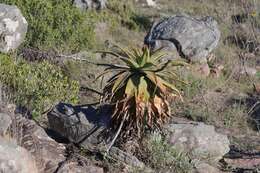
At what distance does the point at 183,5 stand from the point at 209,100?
833cm

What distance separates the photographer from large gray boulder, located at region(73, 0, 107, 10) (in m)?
13.6

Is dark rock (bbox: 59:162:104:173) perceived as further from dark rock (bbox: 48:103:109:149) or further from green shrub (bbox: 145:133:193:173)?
green shrub (bbox: 145:133:193:173)

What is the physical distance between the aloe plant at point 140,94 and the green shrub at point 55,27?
4254 mm

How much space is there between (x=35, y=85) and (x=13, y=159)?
2633 mm

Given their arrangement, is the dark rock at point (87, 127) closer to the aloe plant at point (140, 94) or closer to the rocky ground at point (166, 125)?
the rocky ground at point (166, 125)

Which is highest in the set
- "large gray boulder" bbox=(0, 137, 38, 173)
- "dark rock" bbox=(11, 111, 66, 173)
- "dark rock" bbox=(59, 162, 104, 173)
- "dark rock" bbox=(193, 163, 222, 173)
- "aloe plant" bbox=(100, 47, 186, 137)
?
"aloe plant" bbox=(100, 47, 186, 137)

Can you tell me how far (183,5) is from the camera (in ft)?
57.5

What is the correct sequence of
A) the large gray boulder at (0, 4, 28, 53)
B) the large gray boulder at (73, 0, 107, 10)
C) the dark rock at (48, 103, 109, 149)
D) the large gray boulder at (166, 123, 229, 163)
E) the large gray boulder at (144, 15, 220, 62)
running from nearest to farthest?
the dark rock at (48, 103, 109, 149), the large gray boulder at (166, 123, 229, 163), the large gray boulder at (0, 4, 28, 53), the large gray boulder at (144, 15, 220, 62), the large gray boulder at (73, 0, 107, 10)

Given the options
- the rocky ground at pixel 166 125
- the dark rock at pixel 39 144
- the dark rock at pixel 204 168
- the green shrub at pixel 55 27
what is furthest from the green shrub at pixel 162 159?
the green shrub at pixel 55 27

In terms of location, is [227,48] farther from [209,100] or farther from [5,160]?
[5,160]

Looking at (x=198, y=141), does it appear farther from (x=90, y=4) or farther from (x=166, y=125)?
(x=90, y=4)

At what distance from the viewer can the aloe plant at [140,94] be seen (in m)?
5.69

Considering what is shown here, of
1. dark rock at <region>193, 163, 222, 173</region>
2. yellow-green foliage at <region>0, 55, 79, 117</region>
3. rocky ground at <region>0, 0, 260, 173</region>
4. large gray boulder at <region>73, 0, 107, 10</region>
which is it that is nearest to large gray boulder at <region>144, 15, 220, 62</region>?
rocky ground at <region>0, 0, 260, 173</region>

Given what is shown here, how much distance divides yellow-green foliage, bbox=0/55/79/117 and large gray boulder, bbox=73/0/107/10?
5656mm
